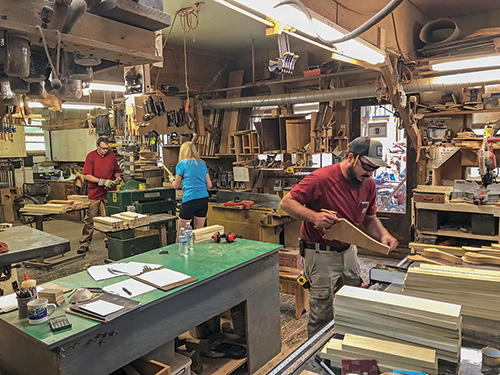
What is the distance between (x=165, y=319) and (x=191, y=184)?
2646 mm

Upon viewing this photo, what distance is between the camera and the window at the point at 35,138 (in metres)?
10.1

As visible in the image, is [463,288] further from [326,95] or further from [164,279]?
[326,95]

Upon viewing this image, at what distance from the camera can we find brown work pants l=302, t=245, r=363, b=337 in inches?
95.9

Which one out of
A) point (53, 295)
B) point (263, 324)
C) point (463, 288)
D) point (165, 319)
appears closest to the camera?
point (463, 288)

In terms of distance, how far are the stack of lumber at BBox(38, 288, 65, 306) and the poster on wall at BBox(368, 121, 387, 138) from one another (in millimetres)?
4567

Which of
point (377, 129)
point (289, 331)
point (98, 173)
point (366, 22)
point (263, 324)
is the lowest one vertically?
point (289, 331)

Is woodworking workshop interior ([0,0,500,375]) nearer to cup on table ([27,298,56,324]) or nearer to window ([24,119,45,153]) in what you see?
cup on table ([27,298,56,324])

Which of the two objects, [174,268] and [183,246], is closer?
[174,268]

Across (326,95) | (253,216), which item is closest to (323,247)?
(253,216)

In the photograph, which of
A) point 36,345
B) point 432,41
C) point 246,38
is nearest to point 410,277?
point 36,345

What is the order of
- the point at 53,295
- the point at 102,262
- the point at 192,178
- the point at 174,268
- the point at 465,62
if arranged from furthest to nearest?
1. the point at 102,262
2. the point at 192,178
3. the point at 465,62
4. the point at 174,268
5. the point at 53,295

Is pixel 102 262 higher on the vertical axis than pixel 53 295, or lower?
lower

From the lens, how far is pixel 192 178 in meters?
4.61

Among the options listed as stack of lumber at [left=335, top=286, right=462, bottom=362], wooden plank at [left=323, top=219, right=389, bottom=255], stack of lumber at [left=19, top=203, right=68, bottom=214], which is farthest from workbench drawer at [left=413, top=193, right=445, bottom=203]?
stack of lumber at [left=19, top=203, right=68, bottom=214]
